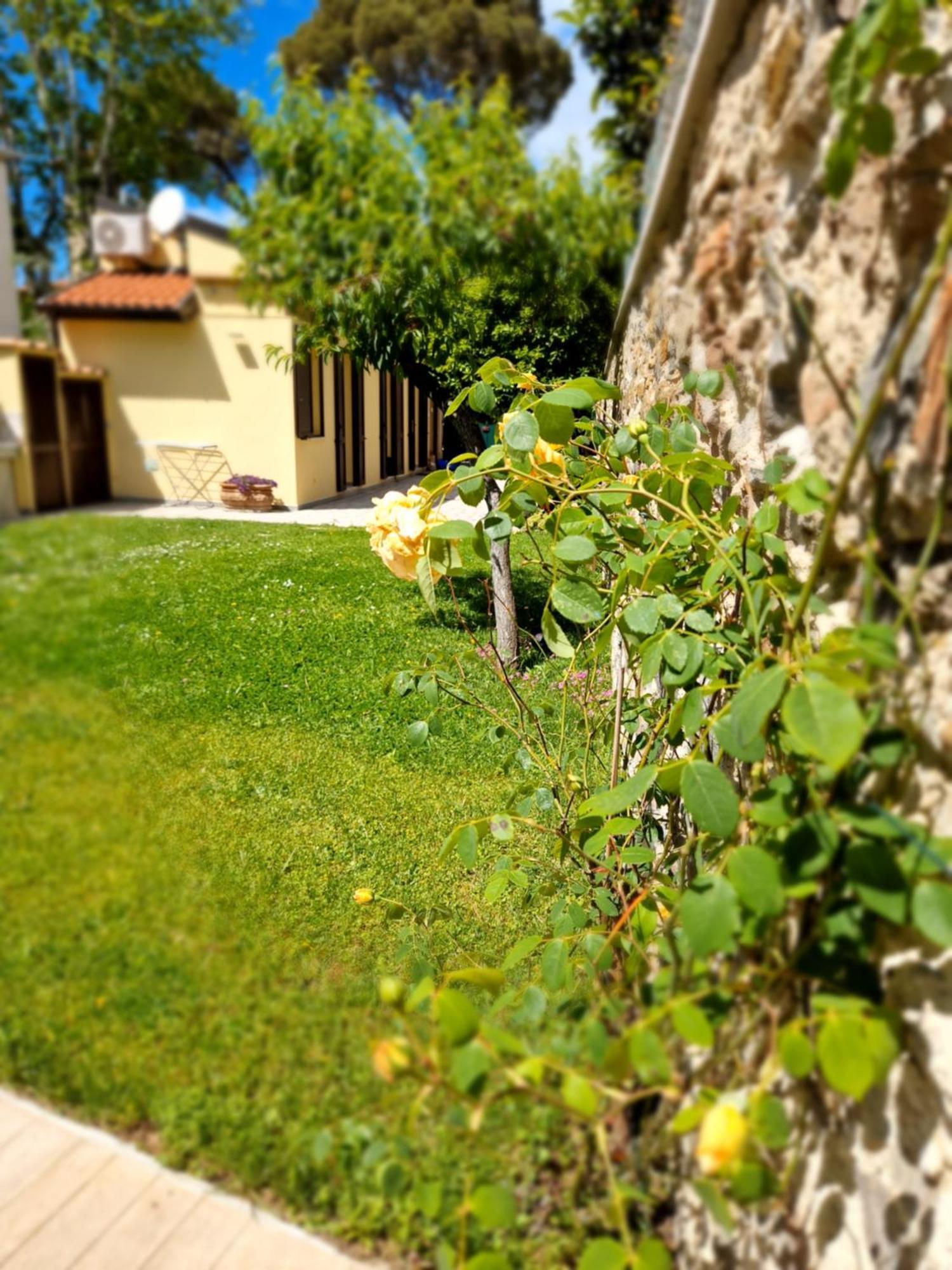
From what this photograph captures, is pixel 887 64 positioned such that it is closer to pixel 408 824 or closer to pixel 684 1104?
pixel 684 1104

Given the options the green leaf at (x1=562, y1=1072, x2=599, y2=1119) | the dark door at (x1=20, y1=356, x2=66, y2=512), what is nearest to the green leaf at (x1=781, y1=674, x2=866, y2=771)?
the green leaf at (x1=562, y1=1072, x2=599, y2=1119)

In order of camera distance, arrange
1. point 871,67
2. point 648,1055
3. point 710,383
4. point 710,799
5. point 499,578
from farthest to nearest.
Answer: point 499,578 → point 710,383 → point 710,799 → point 648,1055 → point 871,67

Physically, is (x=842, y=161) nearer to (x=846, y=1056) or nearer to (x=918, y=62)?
(x=918, y=62)

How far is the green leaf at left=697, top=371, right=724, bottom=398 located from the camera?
3.23 feet

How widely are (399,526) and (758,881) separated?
2.68 ft

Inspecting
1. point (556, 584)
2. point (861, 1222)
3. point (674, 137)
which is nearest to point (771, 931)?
point (861, 1222)

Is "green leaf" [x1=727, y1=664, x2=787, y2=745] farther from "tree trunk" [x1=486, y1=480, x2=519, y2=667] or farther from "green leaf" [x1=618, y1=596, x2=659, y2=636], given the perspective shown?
"tree trunk" [x1=486, y1=480, x2=519, y2=667]

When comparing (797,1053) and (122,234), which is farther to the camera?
(122,234)

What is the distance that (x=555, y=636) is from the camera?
1.19 m

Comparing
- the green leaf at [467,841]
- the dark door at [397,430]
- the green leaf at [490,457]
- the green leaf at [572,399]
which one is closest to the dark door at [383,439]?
the dark door at [397,430]

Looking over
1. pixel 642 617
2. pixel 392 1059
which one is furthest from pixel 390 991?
pixel 642 617

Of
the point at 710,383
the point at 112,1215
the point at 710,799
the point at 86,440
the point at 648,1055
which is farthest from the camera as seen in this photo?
the point at 112,1215

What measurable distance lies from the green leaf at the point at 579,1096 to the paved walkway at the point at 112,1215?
2.39ft

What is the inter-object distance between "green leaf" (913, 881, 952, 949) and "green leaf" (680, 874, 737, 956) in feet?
0.48
